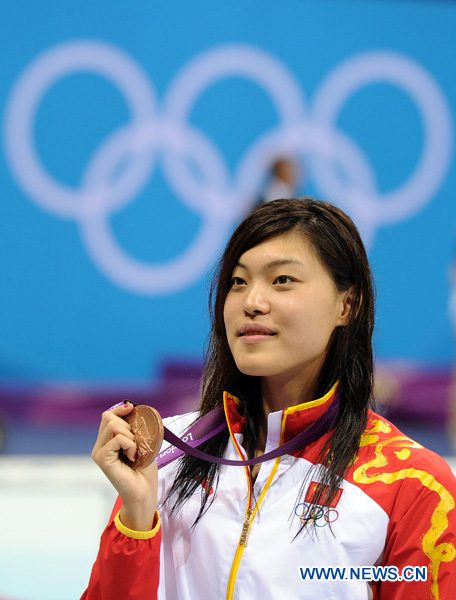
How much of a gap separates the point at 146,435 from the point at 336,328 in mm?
450

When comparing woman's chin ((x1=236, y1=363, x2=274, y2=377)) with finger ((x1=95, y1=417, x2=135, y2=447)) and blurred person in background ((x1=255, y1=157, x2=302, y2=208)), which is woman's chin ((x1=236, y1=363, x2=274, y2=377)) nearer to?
finger ((x1=95, y1=417, x2=135, y2=447))

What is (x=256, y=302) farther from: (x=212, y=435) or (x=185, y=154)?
(x=185, y=154)

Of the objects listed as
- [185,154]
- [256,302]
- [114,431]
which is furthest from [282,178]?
[114,431]

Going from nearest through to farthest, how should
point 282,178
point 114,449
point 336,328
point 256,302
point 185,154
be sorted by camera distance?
1. point 114,449
2. point 256,302
3. point 336,328
4. point 282,178
5. point 185,154

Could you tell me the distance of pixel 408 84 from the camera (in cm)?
734

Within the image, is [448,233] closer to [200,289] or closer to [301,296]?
[200,289]

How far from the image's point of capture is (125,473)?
4.62 feet

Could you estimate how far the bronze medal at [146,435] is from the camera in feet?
4.56

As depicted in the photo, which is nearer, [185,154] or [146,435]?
[146,435]

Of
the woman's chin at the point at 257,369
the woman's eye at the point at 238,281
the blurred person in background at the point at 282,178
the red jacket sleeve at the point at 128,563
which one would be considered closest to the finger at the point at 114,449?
the red jacket sleeve at the point at 128,563

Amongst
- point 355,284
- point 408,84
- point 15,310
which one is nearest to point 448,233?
point 408,84

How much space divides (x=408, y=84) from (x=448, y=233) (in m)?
1.41

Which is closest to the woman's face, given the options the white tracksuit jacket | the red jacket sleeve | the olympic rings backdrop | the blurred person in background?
the white tracksuit jacket

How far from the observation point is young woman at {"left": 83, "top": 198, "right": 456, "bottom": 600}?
4.53 feet
